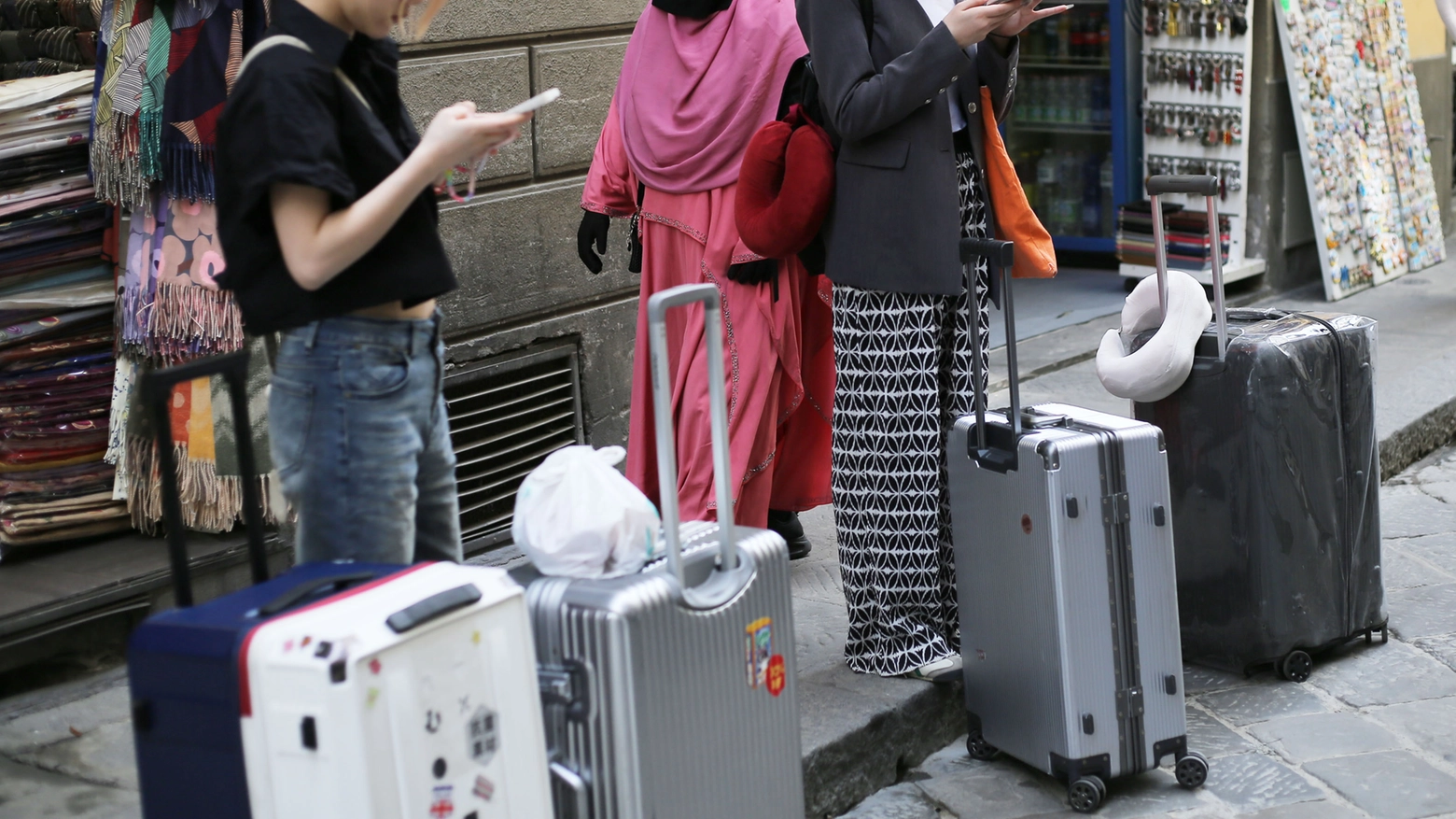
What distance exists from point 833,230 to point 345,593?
1.62 m

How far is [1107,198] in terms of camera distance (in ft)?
27.2

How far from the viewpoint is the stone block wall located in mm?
4277

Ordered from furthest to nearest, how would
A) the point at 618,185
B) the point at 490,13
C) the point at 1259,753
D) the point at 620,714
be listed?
the point at 490,13
the point at 618,185
the point at 1259,753
the point at 620,714

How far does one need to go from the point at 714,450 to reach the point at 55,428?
204cm

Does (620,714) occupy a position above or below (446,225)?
below

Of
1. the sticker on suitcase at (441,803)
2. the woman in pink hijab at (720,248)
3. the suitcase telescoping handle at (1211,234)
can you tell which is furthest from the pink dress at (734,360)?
the sticker on suitcase at (441,803)

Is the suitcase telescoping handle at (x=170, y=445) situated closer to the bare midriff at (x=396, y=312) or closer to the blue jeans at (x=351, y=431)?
the blue jeans at (x=351, y=431)

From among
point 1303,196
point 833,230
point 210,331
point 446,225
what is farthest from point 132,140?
point 1303,196

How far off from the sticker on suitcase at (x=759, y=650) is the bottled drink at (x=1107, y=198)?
6.21 meters

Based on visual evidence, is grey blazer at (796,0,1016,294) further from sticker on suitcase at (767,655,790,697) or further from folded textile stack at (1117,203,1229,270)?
folded textile stack at (1117,203,1229,270)

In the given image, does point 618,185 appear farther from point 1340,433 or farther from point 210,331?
point 1340,433

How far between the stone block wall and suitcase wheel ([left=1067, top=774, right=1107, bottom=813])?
209 centimetres

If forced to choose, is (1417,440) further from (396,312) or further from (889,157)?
(396,312)

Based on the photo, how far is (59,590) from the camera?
11.7 feet
